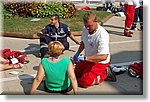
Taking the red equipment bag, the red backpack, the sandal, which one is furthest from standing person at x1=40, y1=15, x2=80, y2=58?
the red equipment bag

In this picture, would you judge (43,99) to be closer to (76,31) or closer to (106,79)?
(106,79)

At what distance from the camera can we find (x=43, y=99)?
4055 millimetres

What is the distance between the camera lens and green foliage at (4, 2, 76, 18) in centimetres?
1092

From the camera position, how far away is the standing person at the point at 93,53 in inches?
172

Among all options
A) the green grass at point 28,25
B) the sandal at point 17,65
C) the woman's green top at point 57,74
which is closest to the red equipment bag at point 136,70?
the woman's green top at point 57,74

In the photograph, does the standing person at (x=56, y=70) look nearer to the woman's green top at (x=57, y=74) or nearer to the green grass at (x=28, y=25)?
the woman's green top at (x=57, y=74)

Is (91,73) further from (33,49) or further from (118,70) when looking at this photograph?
(33,49)

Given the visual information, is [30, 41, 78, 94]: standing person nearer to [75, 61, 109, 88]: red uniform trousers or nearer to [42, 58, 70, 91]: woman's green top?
[42, 58, 70, 91]: woman's green top

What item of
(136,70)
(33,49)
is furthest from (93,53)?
(33,49)

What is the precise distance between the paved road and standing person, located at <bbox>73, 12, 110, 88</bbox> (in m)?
0.15

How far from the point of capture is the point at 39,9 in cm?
1111

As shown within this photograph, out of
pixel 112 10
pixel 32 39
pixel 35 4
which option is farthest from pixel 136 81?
pixel 112 10

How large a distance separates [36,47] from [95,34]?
3.10 meters

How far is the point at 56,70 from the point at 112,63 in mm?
2064
